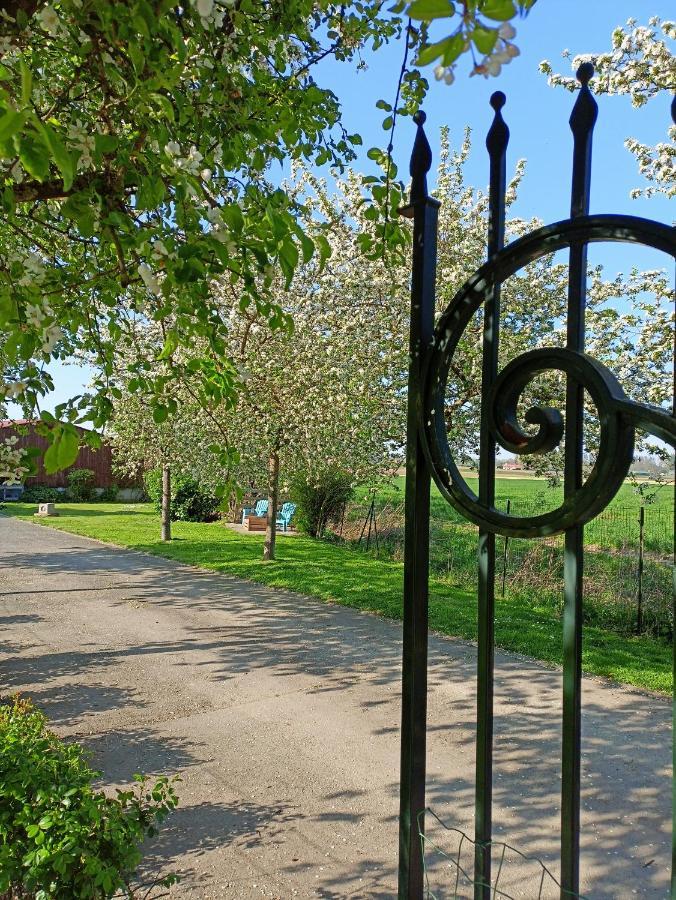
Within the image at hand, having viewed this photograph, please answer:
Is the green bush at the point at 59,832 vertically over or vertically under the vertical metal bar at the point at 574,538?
under

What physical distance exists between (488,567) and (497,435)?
28 cm

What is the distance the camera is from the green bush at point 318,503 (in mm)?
17141

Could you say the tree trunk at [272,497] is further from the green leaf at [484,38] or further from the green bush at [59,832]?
the green leaf at [484,38]

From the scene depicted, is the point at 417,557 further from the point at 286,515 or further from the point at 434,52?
the point at 286,515

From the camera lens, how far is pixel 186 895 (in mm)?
2867

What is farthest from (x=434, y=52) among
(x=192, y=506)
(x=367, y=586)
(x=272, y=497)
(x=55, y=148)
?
(x=192, y=506)

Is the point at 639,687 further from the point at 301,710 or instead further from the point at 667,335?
the point at 667,335

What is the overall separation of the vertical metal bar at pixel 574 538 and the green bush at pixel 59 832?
1.56 meters

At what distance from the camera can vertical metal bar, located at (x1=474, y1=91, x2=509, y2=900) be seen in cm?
133

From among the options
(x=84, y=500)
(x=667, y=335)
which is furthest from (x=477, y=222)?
(x=84, y=500)

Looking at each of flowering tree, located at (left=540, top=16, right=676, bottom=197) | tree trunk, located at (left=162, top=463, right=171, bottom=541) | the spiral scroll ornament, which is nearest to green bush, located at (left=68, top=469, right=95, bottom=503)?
tree trunk, located at (left=162, top=463, right=171, bottom=541)

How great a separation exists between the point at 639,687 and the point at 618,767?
1.77 metres

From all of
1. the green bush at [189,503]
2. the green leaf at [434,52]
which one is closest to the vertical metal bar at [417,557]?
the green leaf at [434,52]

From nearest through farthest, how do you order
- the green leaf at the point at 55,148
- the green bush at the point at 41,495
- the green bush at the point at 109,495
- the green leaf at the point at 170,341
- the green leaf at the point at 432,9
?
the green leaf at the point at 432,9 → the green leaf at the point at 55,148 → the green leaf at the point at 170,341 → the green bush at the point at 41,495 → the green bush at the point at 109,495
